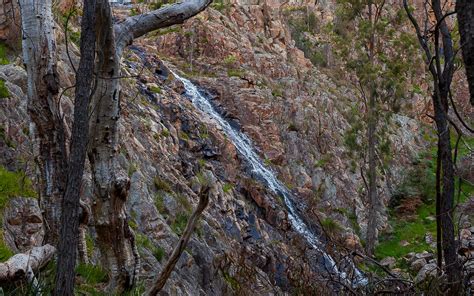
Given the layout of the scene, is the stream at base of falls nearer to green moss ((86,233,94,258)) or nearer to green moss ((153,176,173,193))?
green moss ((153,176,173,193))

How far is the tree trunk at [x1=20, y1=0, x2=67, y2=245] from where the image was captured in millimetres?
3906

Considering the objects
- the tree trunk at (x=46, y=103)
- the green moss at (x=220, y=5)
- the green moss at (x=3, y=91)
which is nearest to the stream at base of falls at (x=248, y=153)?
the green moss at (x=220, y=5)

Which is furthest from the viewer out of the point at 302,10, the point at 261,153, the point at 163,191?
the point at 302,10

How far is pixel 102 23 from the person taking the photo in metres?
3.79

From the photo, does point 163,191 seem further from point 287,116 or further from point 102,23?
point 287,116

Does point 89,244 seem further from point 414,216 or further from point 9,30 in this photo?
point 414,216

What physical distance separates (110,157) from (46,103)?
2.23ft

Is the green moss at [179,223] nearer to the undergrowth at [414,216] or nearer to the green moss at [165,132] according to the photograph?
the green moss at [165,132]

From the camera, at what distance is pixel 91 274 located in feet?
16.4

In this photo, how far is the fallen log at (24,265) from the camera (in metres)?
3.44

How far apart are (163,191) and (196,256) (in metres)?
2.07

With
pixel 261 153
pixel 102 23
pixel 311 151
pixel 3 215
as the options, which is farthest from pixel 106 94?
pixel 311 151

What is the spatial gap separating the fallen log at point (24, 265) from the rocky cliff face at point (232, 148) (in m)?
1.03

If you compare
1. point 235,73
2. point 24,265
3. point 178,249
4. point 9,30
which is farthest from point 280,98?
point 24,265
